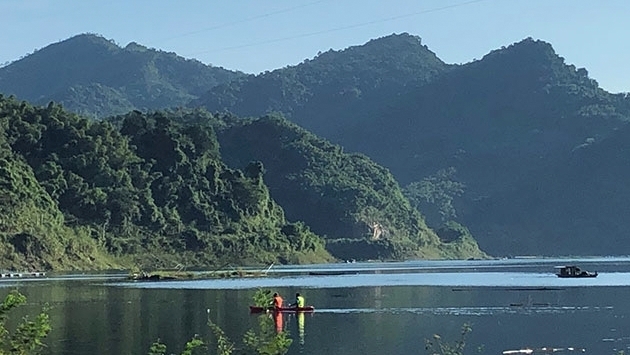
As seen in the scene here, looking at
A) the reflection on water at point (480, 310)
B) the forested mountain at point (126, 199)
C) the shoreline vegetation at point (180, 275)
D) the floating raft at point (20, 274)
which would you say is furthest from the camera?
the forested mountain at point (126, 199)

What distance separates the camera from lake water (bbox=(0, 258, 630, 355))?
4075 cm

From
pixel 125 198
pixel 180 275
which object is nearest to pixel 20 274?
pixel 180 275

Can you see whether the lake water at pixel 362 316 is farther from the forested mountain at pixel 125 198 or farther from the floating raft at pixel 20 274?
the forested mountain at pixel 125 198

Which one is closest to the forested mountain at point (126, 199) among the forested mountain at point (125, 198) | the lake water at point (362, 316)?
the forested mountain at point (125, 198)

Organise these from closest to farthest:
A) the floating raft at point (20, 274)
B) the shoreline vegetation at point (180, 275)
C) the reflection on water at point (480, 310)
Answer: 1. the reflection on water at point (480, 310)
2. the shoreline vegetation at point (180, 275)
3. the floating raft at point (20, 274)

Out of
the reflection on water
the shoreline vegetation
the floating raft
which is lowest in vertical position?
the reflection on water

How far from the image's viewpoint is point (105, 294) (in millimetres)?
70562

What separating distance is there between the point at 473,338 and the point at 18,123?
107 meters

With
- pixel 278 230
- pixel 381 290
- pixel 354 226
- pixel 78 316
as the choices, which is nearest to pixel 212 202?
pixel 278 230

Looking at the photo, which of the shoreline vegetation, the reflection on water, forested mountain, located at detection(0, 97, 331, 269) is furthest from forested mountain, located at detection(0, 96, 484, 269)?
the reflection on water

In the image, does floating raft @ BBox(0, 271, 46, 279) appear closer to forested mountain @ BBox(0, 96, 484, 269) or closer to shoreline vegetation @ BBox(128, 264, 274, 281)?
forested mountain @ BBox(0, 96, 484, 269)

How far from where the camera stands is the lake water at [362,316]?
40750 millimetres

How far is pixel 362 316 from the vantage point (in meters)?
53.7

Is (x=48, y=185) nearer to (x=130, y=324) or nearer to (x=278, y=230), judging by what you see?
(x=278, y=230)
